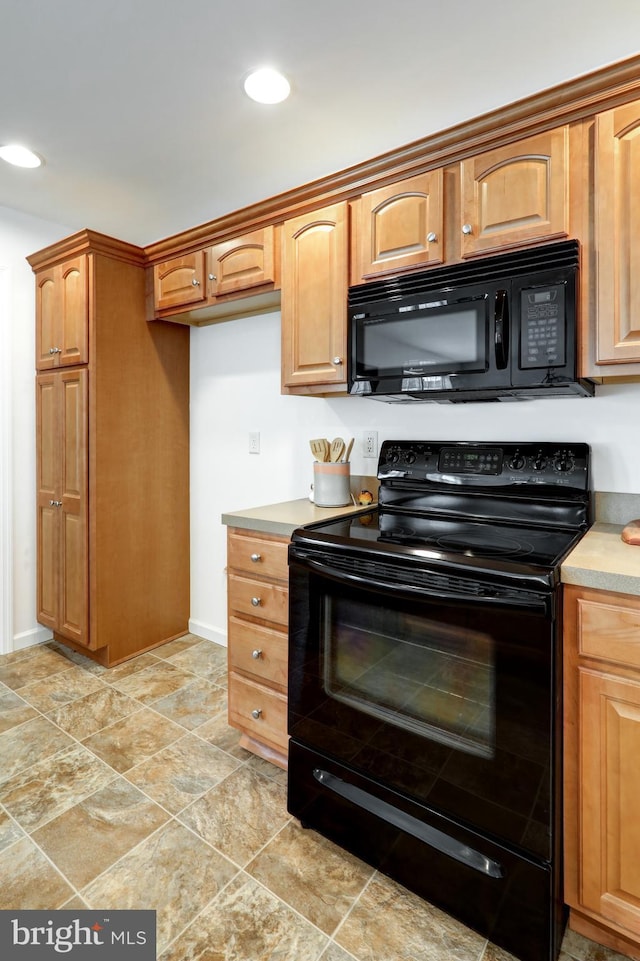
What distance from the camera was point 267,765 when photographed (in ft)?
6.41

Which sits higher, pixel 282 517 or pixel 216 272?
pixel 216 272

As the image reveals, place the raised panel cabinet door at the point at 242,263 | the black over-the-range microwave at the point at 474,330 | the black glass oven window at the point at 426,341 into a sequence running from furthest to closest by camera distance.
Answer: the raised panel cabinet door at the point at 242,263 < the black glass oven window at the point at 426,341 < the black over-the-range microwave at the point at 474,330

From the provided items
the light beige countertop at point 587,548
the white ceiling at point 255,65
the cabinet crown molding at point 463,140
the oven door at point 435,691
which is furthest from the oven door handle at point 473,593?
the white ceiling at point 255,65

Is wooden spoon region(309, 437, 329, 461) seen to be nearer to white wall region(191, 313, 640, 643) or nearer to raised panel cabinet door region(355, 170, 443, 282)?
white wall region(191, 313, 640, 643)

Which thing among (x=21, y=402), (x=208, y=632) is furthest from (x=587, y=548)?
(x=21, y=402)

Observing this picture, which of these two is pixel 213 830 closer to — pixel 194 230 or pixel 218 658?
pixel 218 658

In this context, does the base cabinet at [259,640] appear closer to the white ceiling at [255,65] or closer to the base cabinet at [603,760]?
the base cabinet at [603,760]

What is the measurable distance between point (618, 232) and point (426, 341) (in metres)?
0.60

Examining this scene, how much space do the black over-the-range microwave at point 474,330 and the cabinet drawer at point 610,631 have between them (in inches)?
25.8

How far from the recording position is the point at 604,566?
1.19 meters

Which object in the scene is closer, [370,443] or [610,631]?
[610,631]

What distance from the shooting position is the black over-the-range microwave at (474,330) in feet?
4.82

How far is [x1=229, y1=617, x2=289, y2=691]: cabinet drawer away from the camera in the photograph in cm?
182

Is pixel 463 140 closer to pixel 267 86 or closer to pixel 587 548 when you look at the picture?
pixel 267 86
